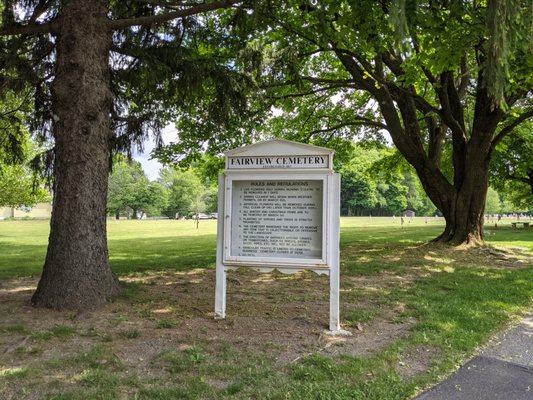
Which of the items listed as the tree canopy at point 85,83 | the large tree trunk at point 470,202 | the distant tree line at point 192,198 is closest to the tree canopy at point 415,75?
the large tree trunk at point 470,202

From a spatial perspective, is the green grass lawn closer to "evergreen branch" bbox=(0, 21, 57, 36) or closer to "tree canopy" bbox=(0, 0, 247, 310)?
"tree canopy" bbox=(0, 0, 247, 310)

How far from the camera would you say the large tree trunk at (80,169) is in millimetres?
5797

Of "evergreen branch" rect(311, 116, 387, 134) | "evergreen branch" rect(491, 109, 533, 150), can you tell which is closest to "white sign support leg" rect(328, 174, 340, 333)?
"evergreen branch" rect(491, 109, 533, 150)

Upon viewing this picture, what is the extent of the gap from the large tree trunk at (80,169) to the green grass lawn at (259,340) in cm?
40

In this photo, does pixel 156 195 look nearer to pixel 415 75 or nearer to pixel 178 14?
pixel 415 75

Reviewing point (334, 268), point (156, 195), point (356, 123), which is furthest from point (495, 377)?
point (156, 195)

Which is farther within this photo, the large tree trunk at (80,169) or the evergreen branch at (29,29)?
the evergreen branch at (29,29)

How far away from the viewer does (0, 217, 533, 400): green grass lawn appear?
11.5ft

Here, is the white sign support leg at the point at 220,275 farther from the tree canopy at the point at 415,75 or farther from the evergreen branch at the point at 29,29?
the evergreen branch at the point at 29,29

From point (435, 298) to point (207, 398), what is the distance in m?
4.53

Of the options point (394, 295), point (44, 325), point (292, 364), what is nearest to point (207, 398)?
point (292, 364)

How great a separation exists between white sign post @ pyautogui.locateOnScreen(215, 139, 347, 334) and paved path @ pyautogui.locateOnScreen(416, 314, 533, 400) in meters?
1.48

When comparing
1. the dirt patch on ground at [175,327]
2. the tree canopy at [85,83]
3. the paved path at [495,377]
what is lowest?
the paved path at [495,377]

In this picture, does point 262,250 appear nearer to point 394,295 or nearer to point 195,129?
point 394,295
